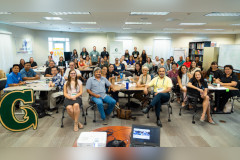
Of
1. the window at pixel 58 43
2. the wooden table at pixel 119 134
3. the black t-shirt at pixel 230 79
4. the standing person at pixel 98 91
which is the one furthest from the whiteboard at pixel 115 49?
the wooden table at pixel 119 134

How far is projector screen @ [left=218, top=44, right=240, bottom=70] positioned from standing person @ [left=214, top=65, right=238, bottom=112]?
4380mm

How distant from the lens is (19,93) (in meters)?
2.25

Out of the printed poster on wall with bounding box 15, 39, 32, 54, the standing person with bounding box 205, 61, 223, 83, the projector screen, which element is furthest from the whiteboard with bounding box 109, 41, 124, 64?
the standing person with bounding box 205, 61, 223, 83

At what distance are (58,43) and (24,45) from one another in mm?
2937

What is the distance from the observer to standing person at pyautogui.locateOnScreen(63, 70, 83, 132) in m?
3.85

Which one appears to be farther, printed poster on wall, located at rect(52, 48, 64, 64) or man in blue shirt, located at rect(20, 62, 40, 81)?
printed poster on wall, located at rect(52, 48, 64, 64)

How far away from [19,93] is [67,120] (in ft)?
7.28

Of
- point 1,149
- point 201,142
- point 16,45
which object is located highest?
point 16,45

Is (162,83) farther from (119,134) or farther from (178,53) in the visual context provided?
(178,53)

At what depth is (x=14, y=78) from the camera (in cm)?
482

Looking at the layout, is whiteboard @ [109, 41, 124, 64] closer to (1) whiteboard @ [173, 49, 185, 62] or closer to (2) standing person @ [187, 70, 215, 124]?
(1) whiteboard @ [173, 49, 185, 62]

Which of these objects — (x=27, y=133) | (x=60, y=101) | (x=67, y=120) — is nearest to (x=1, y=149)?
(x=27, y=133)

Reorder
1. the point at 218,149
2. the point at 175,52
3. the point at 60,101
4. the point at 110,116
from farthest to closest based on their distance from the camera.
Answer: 1. the point at 175,52
2. the point at 60,101
3. the point at 110,116
4. the point at 218,149
